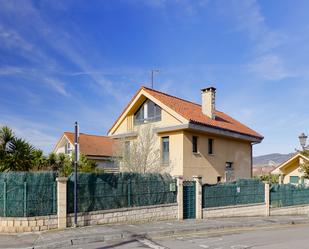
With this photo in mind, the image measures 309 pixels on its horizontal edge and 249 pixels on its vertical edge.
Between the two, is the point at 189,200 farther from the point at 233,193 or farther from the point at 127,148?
the point at 127,148

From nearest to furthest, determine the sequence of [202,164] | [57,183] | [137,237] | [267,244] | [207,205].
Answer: [267,244]
[137,237]
[57,183]
[207,205]
[202,164]

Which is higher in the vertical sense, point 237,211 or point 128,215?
point 128,215

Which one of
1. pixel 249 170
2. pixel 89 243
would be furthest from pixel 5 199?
pixel 249 170

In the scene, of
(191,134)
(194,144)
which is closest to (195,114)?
(191,134)

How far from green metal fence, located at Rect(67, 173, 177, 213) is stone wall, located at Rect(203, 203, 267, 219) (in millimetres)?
2486

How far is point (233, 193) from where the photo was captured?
20.5 metres

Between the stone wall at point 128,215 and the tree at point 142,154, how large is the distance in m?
7.46

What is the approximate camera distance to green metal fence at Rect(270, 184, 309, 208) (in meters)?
23.5

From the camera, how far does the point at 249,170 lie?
30.0 meters

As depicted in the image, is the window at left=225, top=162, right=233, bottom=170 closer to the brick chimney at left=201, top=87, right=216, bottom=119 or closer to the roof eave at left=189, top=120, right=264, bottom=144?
the roof eave at left=189, top=120, right=264, bottom=144

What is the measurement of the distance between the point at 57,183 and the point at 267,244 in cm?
759

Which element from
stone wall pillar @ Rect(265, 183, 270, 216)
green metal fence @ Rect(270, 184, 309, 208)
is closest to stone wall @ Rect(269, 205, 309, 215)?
green metal fence @ Rect(270, 184, 309, 208)

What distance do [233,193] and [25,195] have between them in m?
11.7

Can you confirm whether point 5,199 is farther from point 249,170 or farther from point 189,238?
point 249,170
